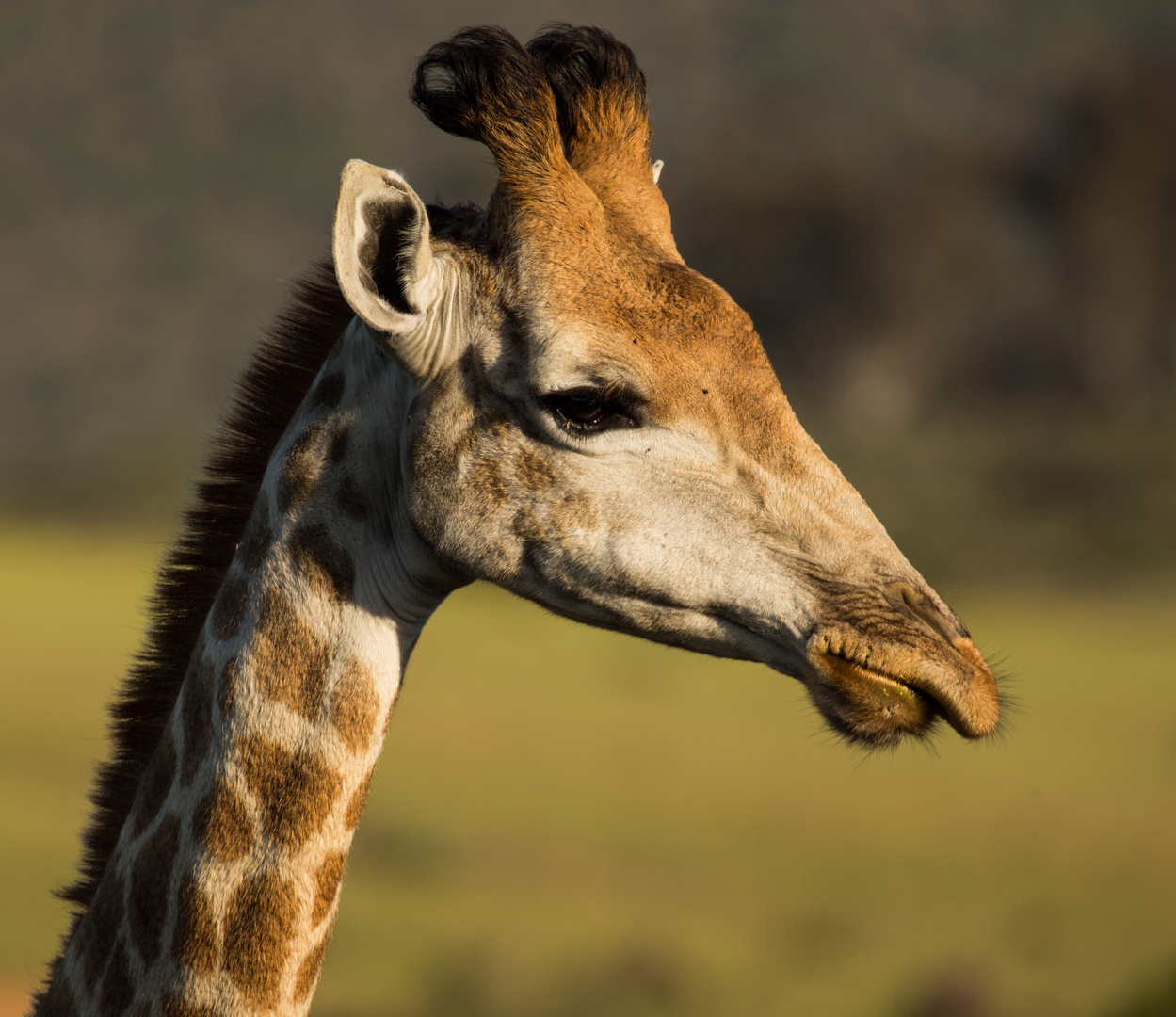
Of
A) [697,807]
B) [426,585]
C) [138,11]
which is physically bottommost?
[697,807]

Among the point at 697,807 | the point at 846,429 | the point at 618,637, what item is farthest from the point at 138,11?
the point at 697,807

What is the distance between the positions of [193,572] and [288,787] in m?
1.02

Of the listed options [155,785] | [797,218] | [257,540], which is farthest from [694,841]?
[797,218]

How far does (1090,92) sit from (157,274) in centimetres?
7603

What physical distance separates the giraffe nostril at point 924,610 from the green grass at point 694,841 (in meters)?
4.69

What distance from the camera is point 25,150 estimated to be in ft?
426

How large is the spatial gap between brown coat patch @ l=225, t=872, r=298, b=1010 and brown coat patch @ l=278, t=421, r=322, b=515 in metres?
1.10

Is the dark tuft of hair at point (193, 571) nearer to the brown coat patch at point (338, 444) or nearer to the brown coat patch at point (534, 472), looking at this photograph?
the brown coat patch at point (338, 444)

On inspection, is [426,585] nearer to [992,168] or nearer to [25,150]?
[992,168]

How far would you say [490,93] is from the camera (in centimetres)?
437

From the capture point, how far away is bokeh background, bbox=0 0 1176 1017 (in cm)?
1599

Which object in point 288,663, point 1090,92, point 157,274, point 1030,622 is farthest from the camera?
point 157,274

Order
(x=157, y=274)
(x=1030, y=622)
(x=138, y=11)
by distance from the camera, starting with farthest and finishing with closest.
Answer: (x=138, y=11)
(x=157, y=274)
(x=1030, y=622)

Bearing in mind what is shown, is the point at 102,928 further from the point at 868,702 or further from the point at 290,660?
the point at 868,702
